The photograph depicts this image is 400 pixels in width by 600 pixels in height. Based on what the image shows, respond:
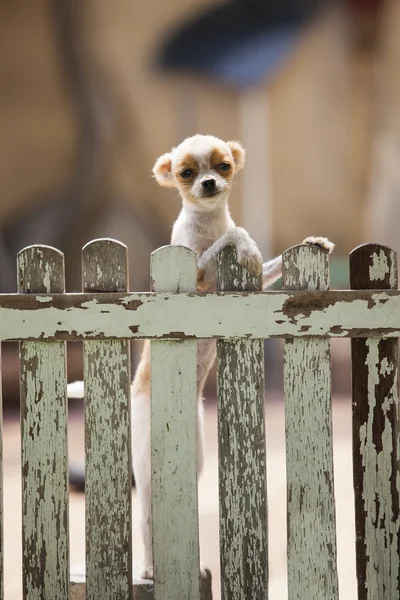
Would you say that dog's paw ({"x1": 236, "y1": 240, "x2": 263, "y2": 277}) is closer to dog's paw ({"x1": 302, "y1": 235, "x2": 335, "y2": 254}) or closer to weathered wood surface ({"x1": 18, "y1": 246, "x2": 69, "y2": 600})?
dog's paw ({"x1": 302, "y1": 235, "x2": 335, "y2": 254})

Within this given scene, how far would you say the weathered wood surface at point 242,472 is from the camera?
1.68 m

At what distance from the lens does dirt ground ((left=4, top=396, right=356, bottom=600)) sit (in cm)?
240

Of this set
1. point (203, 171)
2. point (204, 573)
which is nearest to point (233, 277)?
point (203, 171)

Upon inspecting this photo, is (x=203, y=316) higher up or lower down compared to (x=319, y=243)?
lower down

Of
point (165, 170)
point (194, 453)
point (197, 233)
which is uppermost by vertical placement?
point (165, 170)

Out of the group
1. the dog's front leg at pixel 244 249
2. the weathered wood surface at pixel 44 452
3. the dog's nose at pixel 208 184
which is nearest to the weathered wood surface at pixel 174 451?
the dog's front leg at pixel 244 249

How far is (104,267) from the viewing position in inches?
66.5

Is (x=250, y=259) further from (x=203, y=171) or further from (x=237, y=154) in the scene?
(x=237, y=154)

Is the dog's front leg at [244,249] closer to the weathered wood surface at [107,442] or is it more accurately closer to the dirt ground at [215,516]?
the weathered wood surface at [107,442]

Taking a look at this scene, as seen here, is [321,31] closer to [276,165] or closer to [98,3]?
[276,165]

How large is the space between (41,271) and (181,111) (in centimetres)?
578

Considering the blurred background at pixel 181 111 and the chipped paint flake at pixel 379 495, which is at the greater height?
the blurred background at pixel 181 111

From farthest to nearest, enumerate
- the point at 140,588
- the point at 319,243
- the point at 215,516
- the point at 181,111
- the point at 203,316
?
the point at 181,111, the point at 215,516, the point at 140,588, the point at 319,243, the point at 203,316

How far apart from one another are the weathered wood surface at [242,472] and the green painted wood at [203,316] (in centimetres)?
6
